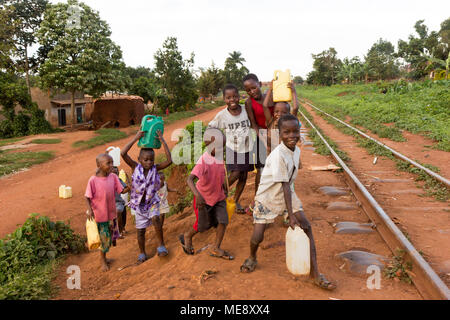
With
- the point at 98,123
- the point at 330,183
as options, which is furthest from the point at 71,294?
the point at 98,123

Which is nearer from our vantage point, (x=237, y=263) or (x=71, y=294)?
(x=237, y=263)

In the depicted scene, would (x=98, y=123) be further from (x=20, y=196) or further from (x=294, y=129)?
(x=294, y=129)

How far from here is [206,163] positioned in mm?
3709

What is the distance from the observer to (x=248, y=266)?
10.4 feet

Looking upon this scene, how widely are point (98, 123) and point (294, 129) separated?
74.0ft

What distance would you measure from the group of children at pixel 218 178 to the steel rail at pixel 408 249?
3.48ft

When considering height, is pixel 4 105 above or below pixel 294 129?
above

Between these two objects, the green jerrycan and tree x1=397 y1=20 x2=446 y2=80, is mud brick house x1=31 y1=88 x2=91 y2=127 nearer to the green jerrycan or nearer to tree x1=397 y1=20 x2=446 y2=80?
the green jerrycan

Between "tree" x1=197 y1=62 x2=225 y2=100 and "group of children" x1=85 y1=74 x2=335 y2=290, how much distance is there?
37.3 meters

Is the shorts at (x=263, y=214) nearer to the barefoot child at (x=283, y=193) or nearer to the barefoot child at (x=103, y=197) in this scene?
the barefoot child at (x=283, y=193)

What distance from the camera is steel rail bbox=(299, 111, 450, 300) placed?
2721 millimetres

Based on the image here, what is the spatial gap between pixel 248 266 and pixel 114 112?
2238 centimetres

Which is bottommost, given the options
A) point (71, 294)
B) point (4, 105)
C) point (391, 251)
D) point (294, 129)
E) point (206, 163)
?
point (71, 294)

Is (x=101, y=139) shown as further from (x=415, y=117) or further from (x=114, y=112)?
(x=415, y=117)
